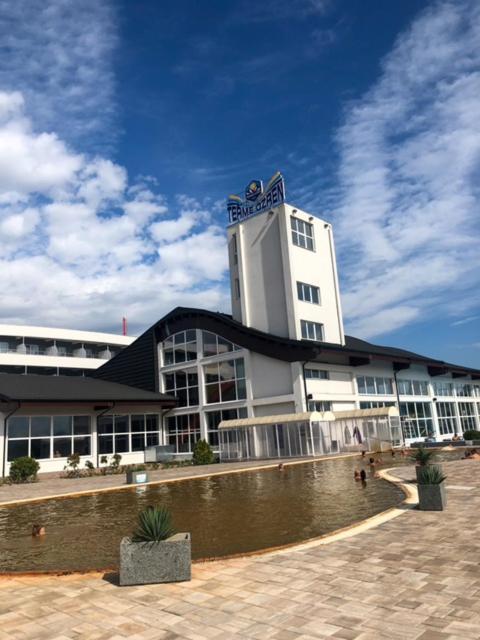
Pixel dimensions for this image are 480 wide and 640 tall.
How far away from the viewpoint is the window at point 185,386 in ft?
155

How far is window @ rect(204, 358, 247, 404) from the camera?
1697 inches

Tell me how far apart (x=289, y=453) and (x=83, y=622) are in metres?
32.7

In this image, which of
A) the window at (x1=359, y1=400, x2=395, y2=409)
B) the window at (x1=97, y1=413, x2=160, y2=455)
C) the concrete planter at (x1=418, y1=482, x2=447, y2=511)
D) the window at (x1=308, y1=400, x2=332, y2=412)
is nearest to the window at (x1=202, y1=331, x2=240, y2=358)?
the window at (x1=97, y1=413, x2=160, y2=455)

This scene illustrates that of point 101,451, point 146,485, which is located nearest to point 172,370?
point 101,451

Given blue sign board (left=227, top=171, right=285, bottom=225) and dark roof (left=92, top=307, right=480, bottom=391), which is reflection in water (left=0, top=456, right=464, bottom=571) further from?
blue sign board (left=227, top=171, right=285, bottom=225)

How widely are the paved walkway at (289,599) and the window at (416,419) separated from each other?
141 ft

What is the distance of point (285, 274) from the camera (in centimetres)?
4231

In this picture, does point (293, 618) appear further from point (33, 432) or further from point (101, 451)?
point (101, 451)

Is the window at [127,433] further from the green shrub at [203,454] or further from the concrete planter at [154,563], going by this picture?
the concrete planter at [154,563]

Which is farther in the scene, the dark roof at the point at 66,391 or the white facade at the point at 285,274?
the white facade at the point at 285,274

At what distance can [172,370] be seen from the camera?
49219 millimetres

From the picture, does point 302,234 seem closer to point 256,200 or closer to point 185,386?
point 256,200

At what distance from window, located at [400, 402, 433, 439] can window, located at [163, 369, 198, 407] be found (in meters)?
20.1

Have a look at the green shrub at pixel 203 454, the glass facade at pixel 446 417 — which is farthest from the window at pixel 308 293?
the glass facade at pixel 446 417
